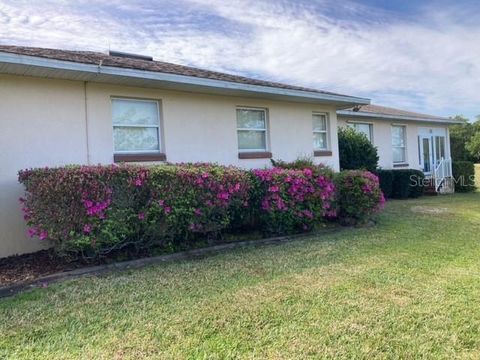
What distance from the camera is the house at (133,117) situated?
6.92m

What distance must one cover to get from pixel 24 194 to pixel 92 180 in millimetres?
1999

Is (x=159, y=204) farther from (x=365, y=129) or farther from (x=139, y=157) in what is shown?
(x=365, y=129)

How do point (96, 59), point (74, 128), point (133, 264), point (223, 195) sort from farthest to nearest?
point (96, 59) → point (74, 128) → point (223, 195) → point (133, 264)

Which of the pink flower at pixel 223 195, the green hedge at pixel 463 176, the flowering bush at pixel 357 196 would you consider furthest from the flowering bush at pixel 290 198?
the green hedge at pixel 463 176

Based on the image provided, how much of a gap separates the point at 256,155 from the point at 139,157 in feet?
11.1

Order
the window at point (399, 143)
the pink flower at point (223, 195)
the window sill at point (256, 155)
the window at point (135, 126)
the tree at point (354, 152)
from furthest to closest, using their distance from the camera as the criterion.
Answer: the window at point (399, 143) → the tree at point (354, 152) → the window sill at point (256, 155) → the window at point (135, 126) → the pink flower at point (223, 195)

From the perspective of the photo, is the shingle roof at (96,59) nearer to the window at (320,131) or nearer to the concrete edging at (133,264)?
the window at (320,131)

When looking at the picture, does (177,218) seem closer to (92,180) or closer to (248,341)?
(92,180)

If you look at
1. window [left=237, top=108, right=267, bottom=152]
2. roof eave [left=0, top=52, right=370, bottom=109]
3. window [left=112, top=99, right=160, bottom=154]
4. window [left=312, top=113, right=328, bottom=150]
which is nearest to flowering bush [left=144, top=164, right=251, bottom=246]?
window [left=112, top=99, right=160, bottom=154]

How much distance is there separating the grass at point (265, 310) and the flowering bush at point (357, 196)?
2679mm

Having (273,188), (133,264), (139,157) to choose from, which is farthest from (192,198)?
(139,157)

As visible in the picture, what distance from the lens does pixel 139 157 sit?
8367mm

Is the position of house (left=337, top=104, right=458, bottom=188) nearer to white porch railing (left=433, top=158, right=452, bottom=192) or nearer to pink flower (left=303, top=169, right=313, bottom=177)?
white porch railing (left=433, top=158, right=452, bottom=192)

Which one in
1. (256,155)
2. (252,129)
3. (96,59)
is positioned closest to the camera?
(96,59)
